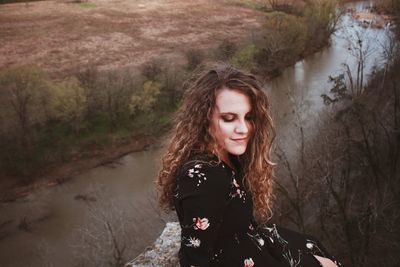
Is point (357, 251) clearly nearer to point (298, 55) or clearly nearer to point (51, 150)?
point (51, 150)

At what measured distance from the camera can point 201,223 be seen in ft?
6.41

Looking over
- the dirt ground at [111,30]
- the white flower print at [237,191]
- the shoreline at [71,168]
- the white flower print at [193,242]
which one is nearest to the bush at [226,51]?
the dirt ground at [111,30]

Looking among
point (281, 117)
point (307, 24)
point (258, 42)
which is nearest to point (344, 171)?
point (281, 117)

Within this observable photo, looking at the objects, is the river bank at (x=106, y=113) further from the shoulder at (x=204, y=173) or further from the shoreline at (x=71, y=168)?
the shoulder at (x=204, y=173)

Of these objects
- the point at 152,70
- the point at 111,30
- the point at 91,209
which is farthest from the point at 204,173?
the point at 111,30

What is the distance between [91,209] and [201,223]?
1388 cm

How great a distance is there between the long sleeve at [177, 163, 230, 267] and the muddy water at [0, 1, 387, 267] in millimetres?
9075

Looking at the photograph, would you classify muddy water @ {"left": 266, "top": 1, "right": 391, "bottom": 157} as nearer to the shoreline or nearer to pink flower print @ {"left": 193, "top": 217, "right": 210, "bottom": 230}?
→ the shoreline

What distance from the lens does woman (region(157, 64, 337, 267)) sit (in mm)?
1998

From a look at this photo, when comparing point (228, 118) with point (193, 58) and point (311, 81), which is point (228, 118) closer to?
point (311, 81)

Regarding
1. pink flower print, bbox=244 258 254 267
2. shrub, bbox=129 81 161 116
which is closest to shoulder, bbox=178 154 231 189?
pink flower print, bbox=244 258 254 267

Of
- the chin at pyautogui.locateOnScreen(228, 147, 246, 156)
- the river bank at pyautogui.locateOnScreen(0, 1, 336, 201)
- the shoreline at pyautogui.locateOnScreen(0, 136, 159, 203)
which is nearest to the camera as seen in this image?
the chin at pyautogui.locateOnScreen(228, 147, 246, 156)

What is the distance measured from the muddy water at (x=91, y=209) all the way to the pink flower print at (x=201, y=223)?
916 cm

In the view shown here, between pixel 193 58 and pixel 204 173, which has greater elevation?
pixel 204 173
